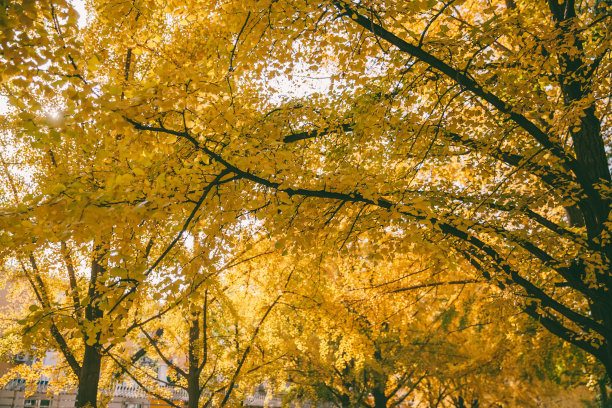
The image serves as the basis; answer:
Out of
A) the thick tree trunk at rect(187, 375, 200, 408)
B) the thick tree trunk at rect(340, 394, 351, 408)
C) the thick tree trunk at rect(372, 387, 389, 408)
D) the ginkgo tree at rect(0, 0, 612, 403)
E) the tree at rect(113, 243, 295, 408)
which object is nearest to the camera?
the ginkgo tree at rect(0, 0, 612, 403)

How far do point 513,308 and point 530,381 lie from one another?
50.1ft

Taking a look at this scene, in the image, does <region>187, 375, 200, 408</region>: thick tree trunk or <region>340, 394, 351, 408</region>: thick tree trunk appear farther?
<region>340, 394, 351, 408</region>: thick tree trunk

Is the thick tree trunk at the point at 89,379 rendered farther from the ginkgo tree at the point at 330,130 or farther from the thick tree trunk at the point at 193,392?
the ginkgo tree at the point at 330,130

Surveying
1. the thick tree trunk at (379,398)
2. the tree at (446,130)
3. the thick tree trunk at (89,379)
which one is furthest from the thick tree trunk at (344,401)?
the tree at (446,130)

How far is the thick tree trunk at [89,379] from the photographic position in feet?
24.2

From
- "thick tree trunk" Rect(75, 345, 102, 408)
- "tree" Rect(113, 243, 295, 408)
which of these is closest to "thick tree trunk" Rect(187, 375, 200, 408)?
"tree" Rect(113, 243, 295, 408)

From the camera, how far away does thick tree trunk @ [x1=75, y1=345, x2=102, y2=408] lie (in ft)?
24.2

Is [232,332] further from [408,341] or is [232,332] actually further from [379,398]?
[379,398]

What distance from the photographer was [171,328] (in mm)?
9609

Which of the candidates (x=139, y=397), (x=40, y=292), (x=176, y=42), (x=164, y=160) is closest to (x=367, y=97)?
(x=164, y=160)

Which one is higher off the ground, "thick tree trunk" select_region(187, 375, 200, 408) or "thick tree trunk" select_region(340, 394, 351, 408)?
"thick tree trunk" select_region(187, 375, 200, 408)

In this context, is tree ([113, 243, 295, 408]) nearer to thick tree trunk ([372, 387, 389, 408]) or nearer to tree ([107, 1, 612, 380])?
tree ([107, 1, 612, 380])

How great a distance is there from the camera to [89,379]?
7523 millimetres

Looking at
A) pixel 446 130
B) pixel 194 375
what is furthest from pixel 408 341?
pixel 446 130
